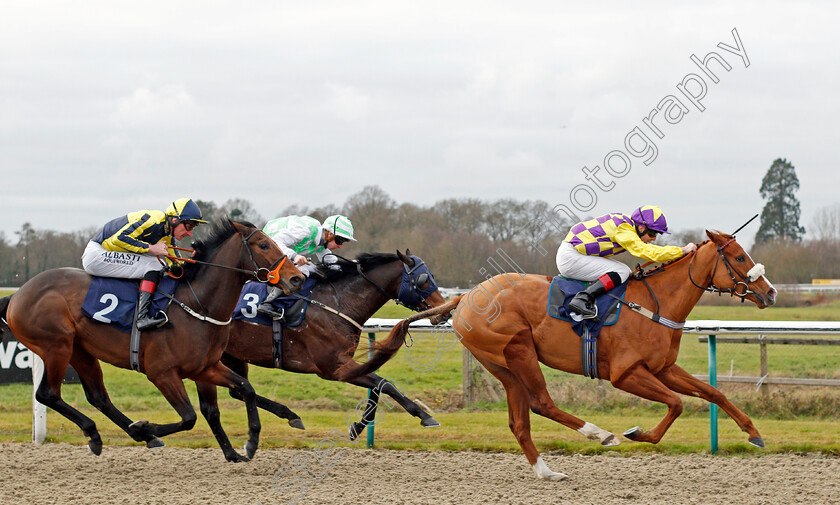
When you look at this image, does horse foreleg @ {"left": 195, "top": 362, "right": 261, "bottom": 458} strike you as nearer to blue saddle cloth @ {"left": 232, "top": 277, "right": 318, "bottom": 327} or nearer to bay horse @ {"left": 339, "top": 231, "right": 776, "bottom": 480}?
blue saddle cloth @ {"left": 232, "top": 277, "right": 318, "bottom": 327}

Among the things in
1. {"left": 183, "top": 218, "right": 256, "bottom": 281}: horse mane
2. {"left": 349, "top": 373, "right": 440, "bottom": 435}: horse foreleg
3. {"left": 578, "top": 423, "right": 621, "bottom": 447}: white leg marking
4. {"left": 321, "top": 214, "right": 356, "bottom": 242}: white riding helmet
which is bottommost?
{"left": 578, "top": 423, "right": 621, "bottom": 447}: white leg marking

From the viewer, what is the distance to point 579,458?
6152mm

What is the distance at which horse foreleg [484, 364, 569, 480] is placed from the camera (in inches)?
210

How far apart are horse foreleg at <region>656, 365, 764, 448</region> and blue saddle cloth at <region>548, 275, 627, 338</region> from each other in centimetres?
52

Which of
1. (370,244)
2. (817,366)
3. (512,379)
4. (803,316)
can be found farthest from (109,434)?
(370,244)

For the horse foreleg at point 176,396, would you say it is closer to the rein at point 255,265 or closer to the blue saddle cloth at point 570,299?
the rein at point 255,265

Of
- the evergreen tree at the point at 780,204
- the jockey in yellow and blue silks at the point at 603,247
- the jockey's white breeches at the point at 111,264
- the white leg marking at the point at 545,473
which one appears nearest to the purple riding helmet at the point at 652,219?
the jockey in yellow and blue silks at the point at 603,247

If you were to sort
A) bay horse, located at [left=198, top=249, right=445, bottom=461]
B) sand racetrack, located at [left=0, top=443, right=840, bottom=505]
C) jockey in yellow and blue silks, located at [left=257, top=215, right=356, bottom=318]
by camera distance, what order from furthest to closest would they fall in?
jockey in yellow and blue silks, located at [left=257, top=215, right=356, bottom=318] → bay horse, located at [left=198, top=249, right=445, bottom=461] → sand racetrack, located at [left=0, top=443, right=840, bottom=505]

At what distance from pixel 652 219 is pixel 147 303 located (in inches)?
141

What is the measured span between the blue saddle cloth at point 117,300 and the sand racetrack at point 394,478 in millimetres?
1089

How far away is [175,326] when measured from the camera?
5.47 meters

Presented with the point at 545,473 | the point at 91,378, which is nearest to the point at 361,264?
the point at 91,378

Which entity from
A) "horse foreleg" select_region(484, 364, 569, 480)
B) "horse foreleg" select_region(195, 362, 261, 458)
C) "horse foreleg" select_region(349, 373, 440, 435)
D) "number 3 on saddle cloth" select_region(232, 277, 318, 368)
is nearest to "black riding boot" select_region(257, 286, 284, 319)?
"number 3 on saddle cloth" select_region(232, 277, 318, 368)

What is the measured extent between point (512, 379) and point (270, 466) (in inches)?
74.6
